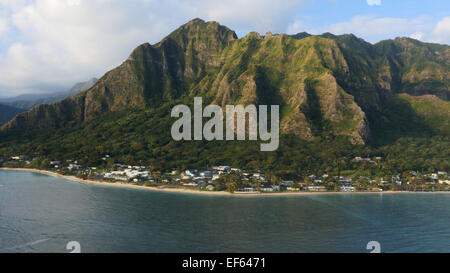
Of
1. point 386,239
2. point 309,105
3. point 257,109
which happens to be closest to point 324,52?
point 309,105

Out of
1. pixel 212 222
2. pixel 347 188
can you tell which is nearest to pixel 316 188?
pixel 347 188

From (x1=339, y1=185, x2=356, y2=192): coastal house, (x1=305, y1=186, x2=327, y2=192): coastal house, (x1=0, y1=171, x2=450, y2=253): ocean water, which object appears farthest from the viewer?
(x1=339, y1=185, x2=356, y2=192): coastal house

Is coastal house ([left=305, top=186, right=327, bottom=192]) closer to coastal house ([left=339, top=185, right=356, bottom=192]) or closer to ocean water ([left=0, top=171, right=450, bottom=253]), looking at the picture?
coastal house ([left=339, top=185, right=356, bottom=192])

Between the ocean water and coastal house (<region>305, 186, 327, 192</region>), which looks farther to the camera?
coastal house (<region>305, 186, 327, 192</region>)

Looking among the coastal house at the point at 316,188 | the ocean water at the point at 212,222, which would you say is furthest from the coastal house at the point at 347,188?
the ocean water at the point at 212,222

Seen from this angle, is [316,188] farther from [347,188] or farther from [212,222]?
[212,222]

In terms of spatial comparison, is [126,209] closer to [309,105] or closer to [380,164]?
[380,164]

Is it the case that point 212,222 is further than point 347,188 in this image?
No

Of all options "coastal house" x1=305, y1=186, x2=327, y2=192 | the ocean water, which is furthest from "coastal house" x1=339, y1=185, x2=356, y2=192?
the ocean water

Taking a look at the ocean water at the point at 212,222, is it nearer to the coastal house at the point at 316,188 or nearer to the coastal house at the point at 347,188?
the coastal house at the point at 347,188
